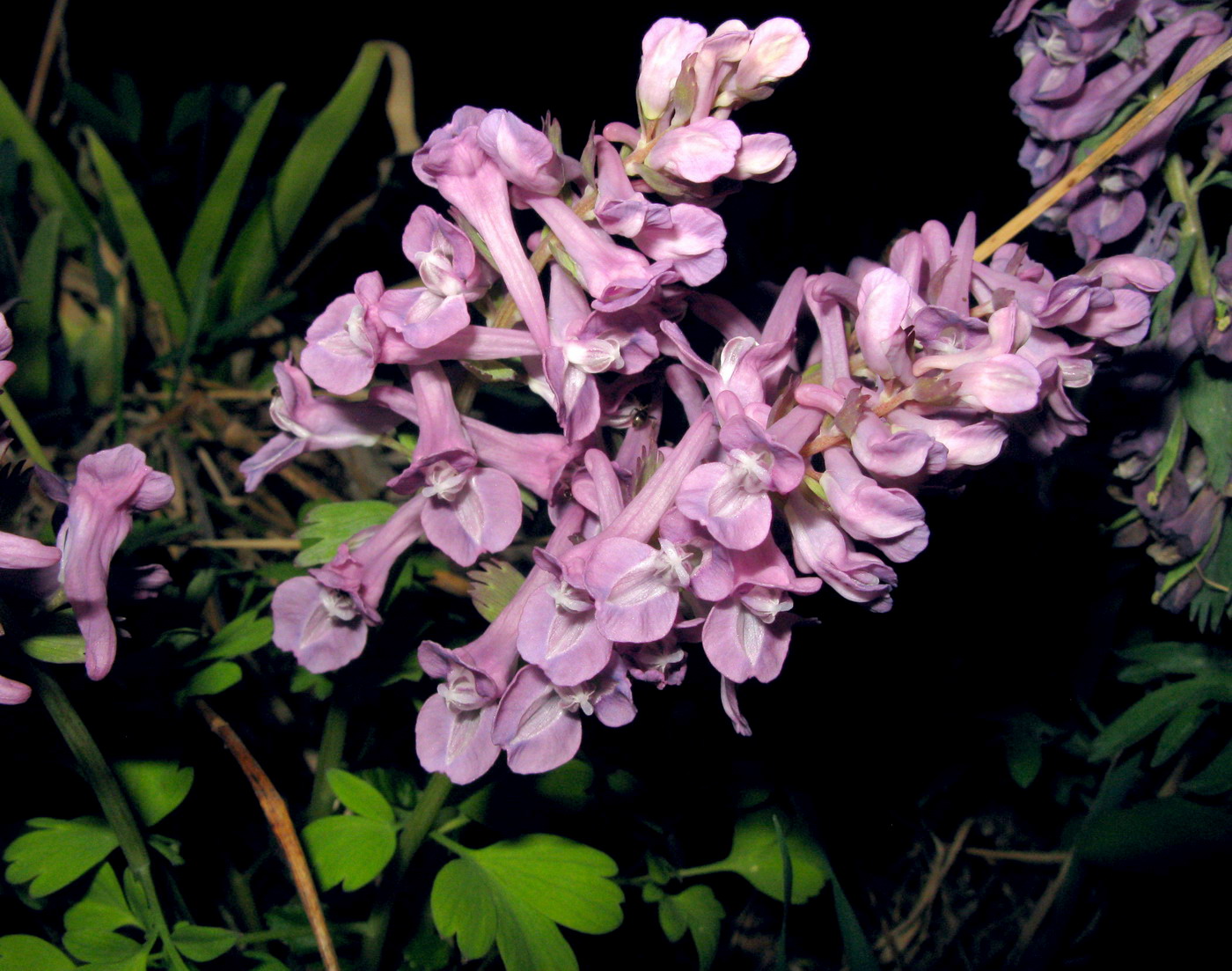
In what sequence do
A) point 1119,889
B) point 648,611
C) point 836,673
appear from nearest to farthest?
point 648,611, point 836,673, point 1119,889

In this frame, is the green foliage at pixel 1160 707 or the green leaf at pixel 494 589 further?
the green foliage at pixel 1160 707

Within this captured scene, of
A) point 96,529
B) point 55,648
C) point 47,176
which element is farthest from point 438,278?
point 47,176

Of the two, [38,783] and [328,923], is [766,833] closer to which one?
[328,923]

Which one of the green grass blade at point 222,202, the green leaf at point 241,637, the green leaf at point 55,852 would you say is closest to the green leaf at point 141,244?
the green grass blade at point 222,202

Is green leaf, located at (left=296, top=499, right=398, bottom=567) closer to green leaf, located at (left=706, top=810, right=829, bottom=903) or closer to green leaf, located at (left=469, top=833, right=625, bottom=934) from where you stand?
green leaf, located at (left=469, top=833, right=625, bottom=934)

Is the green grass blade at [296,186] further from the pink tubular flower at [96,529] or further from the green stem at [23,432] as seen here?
the pink tubular flower at [96,529]

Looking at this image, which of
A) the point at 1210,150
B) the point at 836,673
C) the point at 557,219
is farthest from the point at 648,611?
the point at 1210,150
